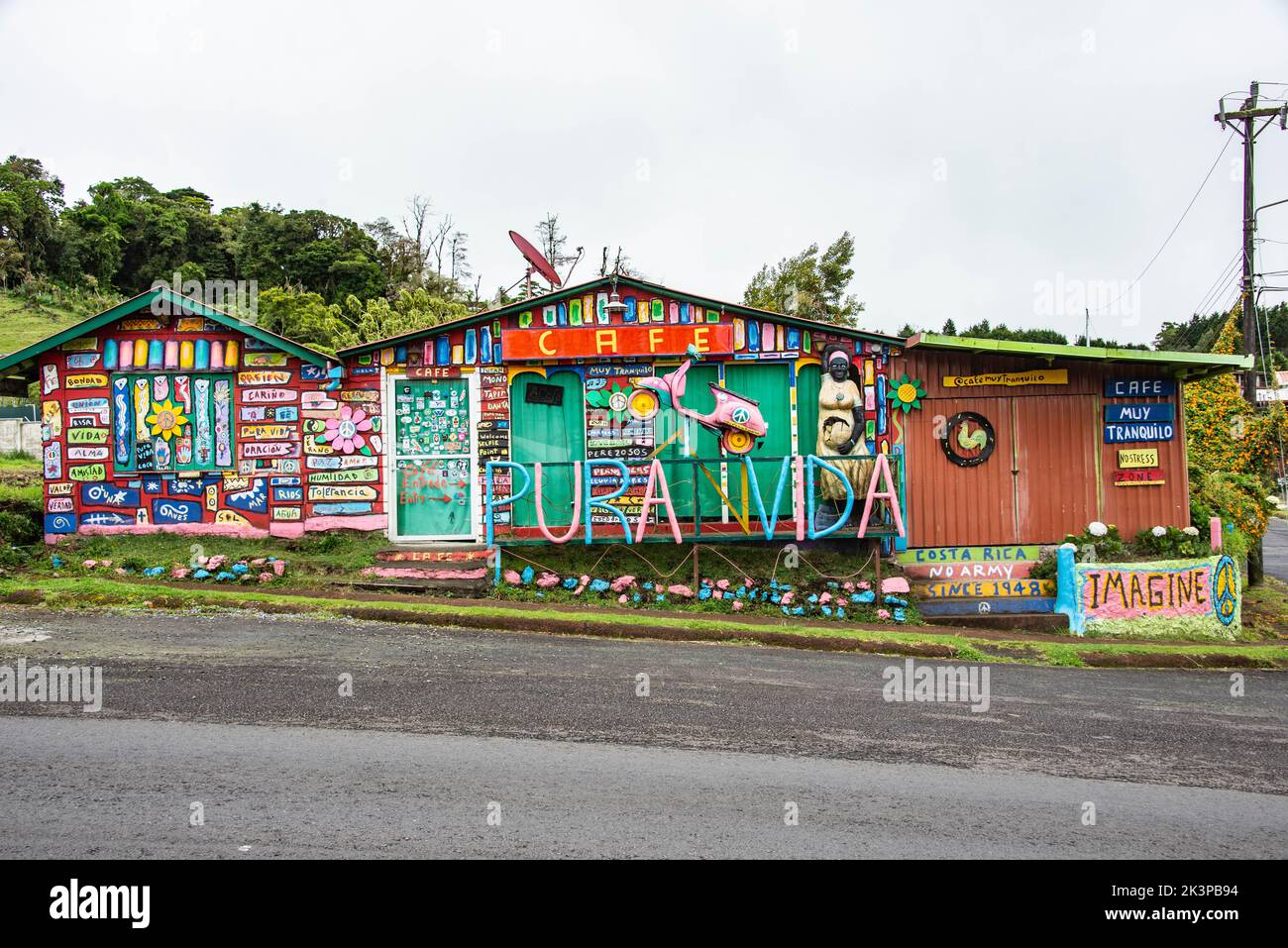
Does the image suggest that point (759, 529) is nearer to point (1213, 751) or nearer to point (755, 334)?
point (755, 334)

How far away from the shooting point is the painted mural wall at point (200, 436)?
1232 cm

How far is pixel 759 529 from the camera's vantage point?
12047 millimetres

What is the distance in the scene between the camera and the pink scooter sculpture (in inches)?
474

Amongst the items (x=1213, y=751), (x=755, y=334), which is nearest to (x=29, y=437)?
(x=755, y=334)

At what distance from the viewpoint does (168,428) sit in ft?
40.4

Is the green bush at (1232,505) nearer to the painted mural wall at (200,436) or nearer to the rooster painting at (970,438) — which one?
the rooster painting at (970,438)

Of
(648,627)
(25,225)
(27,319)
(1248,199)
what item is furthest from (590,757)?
(25,225)

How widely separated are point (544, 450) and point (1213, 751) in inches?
333

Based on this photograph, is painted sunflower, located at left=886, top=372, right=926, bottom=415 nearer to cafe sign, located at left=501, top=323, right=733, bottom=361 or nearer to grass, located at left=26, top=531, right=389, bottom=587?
cafe sign, located at left=501, top=323, right=733, bottom=361

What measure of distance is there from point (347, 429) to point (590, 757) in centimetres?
810

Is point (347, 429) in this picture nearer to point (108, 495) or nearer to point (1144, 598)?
point (108, 495)

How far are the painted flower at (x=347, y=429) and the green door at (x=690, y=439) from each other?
13.6ft

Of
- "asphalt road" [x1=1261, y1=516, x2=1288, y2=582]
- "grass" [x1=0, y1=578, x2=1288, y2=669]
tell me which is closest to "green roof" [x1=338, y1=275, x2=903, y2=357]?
"grass" [x1=0, y1=578, x2=1288, y2=669]

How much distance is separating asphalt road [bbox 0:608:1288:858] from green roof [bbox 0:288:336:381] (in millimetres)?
4758
